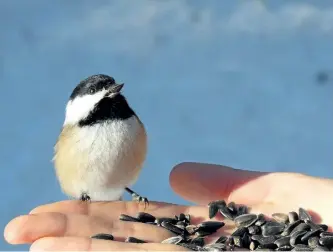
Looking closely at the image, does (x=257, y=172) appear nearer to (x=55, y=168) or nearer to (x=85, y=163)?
(x=85, y=163)

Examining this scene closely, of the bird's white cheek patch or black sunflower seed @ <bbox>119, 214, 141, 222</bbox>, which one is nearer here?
black sunflower seed @ <bbox>119, 214, 141, 222</bbox>

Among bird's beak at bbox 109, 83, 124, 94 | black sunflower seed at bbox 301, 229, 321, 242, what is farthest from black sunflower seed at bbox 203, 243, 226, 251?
bird's beak at bbox 109, 83, 124, 94

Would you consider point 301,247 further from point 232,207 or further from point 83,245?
point 83,245

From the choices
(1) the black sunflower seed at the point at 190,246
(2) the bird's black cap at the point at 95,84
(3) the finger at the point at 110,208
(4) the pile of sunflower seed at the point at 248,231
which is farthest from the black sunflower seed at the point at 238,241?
(2) the bird's black cap at the point at 95,84

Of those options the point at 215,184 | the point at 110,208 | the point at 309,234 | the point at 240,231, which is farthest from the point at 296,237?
the point at 110,208

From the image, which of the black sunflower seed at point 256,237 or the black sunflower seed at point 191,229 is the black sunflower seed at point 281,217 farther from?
the black sunflower seed at point 191,229

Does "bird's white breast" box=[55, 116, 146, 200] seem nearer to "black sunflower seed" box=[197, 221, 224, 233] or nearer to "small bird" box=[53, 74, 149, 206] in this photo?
"small bird" box=[53, 74, 149, 206]

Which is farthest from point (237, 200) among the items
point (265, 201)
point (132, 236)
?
point (132, 236)
